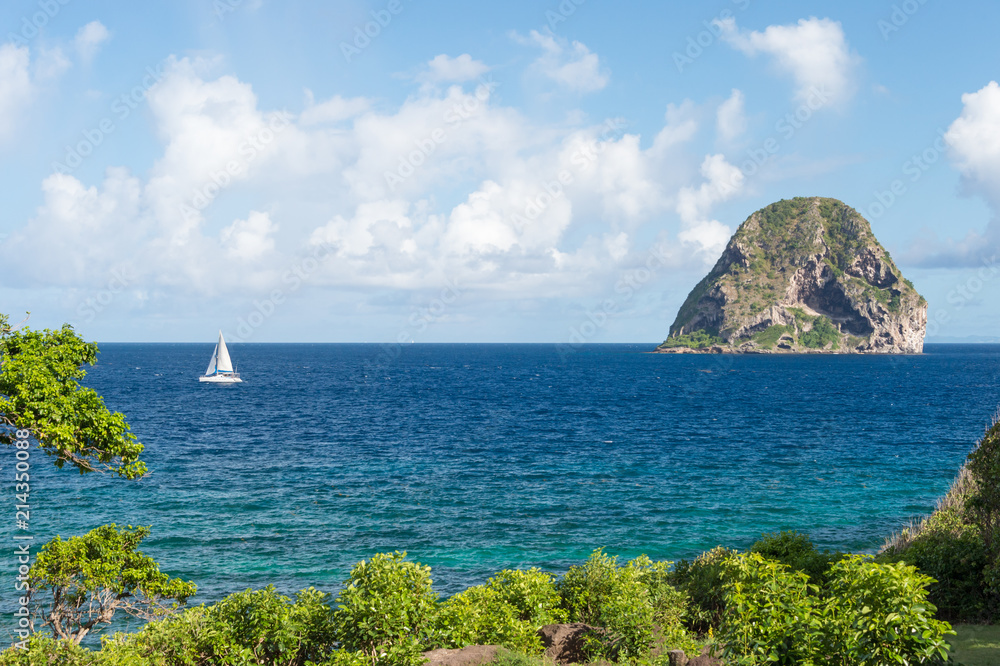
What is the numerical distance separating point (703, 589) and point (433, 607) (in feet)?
34.9

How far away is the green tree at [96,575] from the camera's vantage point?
507 inches

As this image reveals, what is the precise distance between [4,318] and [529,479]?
37.1m

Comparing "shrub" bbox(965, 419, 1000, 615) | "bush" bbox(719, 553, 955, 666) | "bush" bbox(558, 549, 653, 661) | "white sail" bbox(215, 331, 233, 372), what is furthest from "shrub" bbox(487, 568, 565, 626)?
"white sail" bbox(215, 331, 233, 372)

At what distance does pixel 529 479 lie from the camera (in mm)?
45438

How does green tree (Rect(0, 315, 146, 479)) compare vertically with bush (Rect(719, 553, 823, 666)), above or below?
above

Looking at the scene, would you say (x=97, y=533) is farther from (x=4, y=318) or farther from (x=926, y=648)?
(x=926, y=648)

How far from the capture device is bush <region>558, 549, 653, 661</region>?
1370 centimetres

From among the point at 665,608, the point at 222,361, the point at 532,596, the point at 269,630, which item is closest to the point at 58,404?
the point at 269,630

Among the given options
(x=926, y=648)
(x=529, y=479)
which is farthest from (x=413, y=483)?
(x=926, y=648)

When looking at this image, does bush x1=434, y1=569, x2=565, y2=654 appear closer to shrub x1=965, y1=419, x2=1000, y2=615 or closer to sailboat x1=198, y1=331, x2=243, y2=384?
shrub x1=965, y1=419, x2=1000, y2=615

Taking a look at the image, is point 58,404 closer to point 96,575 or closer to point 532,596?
point 96,575

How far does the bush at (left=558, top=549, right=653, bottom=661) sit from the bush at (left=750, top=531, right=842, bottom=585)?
5396mm

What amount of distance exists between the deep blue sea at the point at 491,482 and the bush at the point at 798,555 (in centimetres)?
1020

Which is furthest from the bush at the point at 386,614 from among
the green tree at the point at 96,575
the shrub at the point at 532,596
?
the green tree at the point at 96,575
